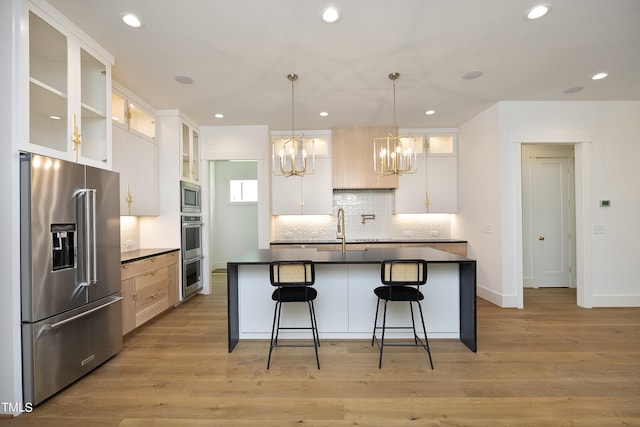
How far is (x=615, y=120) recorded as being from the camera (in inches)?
159

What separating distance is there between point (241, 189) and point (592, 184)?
21.4ft

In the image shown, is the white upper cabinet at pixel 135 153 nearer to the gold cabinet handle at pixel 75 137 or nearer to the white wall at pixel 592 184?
the gold cabinet handle at pixel 75 137

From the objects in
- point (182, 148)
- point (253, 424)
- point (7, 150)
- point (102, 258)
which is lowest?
point (253, 424)

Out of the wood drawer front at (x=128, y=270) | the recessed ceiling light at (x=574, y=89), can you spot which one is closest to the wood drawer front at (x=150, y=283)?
the wood drawer front at (x=128, y=270)

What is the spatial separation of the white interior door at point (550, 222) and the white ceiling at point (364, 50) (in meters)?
1.49

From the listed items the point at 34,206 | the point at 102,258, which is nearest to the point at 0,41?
the point at 34,206

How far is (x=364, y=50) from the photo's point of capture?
271cm

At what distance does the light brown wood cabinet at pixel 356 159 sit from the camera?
5.12 m

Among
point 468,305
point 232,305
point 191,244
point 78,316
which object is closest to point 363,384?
point 468,305

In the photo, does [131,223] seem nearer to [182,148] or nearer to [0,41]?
[182,148]

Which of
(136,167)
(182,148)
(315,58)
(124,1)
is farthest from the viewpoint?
(182,148)

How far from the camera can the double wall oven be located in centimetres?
433

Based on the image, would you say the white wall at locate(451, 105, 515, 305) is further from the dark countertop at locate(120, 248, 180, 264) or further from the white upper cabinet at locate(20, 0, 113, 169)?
the white upper cabinet at locate(20, 0, 113, 169)

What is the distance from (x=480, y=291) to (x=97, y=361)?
16.2 feet
